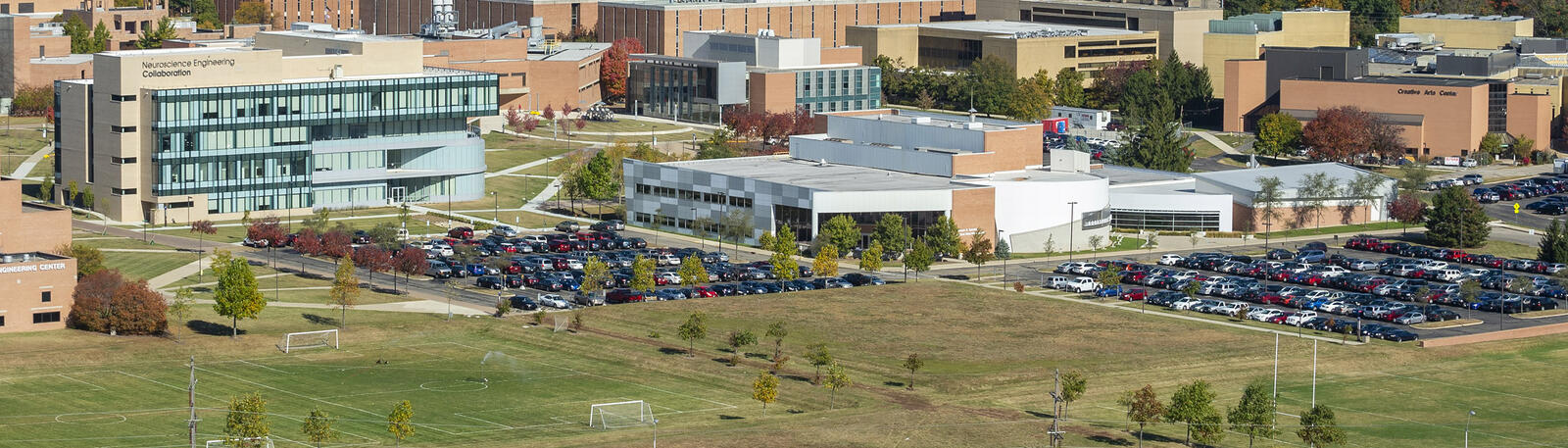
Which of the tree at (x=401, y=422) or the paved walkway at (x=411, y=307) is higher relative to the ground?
the paved walkway at (x=411, y=307)

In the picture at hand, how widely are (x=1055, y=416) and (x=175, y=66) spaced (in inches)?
3272

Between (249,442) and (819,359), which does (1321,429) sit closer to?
(819,359)

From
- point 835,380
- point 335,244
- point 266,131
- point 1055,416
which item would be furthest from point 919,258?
point 266,131

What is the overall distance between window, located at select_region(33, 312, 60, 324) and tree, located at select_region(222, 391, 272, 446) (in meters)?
31.7

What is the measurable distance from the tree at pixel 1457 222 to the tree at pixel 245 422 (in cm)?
10341

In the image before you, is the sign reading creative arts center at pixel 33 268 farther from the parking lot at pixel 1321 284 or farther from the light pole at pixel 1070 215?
the light pole at pixel 1070 215

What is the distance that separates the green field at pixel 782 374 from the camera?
117812 mm

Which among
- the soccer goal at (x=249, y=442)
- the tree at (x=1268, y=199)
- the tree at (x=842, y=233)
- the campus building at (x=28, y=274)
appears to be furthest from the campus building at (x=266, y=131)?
the soccer goal at (x=249, y=442)

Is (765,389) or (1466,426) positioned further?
(1466,426)

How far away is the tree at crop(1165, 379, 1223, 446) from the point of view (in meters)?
118

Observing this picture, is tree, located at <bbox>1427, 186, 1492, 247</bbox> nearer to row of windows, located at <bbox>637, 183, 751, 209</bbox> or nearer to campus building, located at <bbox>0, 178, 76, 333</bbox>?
row of windows, located at <bbox>637, 183, 751, 209</bbox>

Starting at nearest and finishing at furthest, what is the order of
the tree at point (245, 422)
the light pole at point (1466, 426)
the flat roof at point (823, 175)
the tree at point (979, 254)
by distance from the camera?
1. the tree at point (245, 422)
2. the light pole at point (1466, 426)
3. the tree at point (979, 254)
4. the flat roof at point (823, 175)

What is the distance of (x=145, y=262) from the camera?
6250 inches

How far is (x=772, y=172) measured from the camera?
190m
